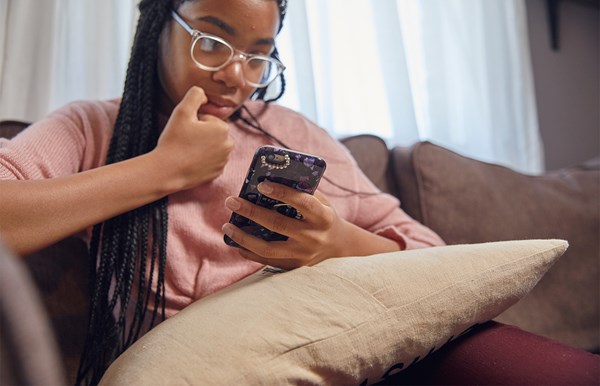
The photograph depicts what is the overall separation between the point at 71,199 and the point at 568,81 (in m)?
2.03

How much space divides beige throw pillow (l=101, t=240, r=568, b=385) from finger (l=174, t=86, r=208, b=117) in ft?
0.89

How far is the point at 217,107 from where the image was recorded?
0.95 meters

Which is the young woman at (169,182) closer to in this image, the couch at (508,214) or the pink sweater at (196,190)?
the pink sweater at (196,190)

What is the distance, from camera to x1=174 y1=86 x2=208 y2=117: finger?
34.3 inches

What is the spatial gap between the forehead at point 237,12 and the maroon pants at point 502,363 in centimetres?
54

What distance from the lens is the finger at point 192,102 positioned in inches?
34.3

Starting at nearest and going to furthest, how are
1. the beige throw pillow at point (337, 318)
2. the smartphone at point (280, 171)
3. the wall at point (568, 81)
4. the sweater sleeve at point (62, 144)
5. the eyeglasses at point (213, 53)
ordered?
the beige throw pillow at point (337, 318) → the smartphone at point (280, 171) → the sweater sleeve at point (62, 144) → the eyeglasses at point (213, 53) → the wall at point (568, 81)

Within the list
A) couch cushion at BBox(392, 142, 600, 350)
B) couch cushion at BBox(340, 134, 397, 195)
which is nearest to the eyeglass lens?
couch cushion at BBox(340, 134, 397, 195)

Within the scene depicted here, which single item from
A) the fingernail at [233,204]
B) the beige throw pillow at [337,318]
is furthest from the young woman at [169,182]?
the beige throw pillow at [337,318]

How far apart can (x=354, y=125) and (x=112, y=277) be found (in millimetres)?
918

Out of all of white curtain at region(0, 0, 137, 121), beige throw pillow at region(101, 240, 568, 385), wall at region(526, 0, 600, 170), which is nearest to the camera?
beige throw pillow at region(101, 240, 568, 385)

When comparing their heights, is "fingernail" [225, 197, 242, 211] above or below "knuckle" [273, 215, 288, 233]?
above

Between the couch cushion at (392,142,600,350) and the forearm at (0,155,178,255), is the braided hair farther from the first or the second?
the couch cushion at (392,142,600,350)

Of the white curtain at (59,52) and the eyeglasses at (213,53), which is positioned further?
the white curtain at (59,52)
